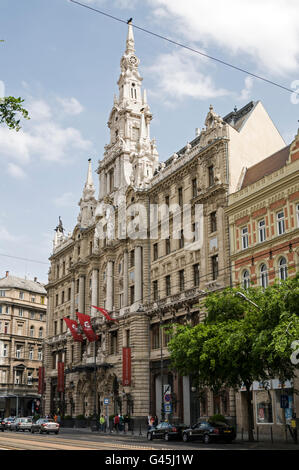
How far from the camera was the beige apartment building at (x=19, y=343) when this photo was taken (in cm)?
10088

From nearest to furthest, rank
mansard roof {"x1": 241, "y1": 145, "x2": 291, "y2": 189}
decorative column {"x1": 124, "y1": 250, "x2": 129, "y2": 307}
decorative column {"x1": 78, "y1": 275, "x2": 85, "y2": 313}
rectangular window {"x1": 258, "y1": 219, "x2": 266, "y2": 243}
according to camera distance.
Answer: rectangular window {"x1": 258, "y1": 219, "x2": 266, "y2": 243}, mansard roof {"x1": 241, "y1": 145, "x2": 291, "y2": 189}, decorative column {"x1": 124, "y1": 250, "x2": 129, "y2": 307}, decorative column {"x1": 78, "y1": 275, "x2": 85, "y2": 313}

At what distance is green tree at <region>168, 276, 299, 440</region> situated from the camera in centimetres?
2841

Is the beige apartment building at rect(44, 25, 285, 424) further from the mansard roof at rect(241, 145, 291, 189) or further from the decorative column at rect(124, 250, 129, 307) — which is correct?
the mansard roof at rect(241, 145, 291, 189)

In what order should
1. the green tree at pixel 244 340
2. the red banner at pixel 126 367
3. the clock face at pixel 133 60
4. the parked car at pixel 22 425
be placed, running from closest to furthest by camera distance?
1. the green tree at pixel 244 340
2. the parked car at pixel 22 425
3. the red banner at pixel 126 367
4. the clock face at pixel 133 60

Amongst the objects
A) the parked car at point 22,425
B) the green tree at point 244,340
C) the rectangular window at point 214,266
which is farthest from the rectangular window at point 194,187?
the parked car at point 22,425

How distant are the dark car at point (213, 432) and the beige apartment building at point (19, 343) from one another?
67.9 m

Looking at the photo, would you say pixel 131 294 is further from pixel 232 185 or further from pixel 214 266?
pixel 232 185

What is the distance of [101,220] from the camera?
2803 inches

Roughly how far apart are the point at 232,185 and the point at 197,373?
62.4 feet

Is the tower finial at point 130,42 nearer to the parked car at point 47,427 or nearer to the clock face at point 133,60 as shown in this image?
the clock face at point 133,60

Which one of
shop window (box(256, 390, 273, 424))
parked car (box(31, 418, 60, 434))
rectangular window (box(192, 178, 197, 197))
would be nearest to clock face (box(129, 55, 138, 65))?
rectangular window (box(192, 178, 197, 197))

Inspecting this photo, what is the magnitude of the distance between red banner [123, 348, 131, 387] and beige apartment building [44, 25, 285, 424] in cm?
11

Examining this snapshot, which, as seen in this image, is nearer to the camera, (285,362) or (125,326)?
(285,362)
